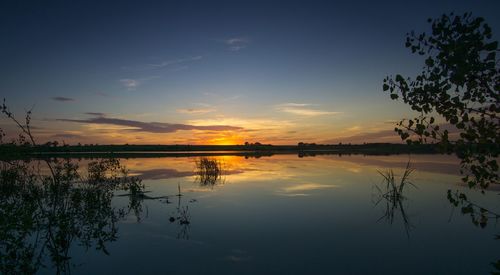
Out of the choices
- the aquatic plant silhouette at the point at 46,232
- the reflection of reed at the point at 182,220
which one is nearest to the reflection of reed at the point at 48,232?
the aquatic plant silhouette at the point at 46,232

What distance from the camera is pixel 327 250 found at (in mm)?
12570

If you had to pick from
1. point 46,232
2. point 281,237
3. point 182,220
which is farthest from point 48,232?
point 281,237

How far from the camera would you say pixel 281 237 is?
1414cm

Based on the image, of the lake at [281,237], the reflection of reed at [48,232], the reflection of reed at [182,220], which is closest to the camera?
the reflection of reed at [48,232]

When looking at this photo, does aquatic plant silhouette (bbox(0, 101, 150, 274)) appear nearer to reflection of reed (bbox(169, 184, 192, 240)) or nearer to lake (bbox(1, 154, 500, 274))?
lake (bbox(1, 154, 500, 274))

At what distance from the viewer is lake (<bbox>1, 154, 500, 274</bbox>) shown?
1107cm

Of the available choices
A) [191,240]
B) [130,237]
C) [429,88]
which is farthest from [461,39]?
[130,237]

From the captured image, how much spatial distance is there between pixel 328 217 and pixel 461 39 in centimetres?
1392

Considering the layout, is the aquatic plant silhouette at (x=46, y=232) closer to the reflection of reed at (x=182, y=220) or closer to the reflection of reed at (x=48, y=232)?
the reflection of reed at (x=48, y=232)

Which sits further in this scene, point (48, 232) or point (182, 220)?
point (182, 220)

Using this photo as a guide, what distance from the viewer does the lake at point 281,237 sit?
1107 cm

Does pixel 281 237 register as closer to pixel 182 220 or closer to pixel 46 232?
pixel 182 220

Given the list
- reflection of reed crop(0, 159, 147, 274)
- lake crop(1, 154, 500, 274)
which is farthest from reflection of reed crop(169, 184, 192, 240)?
reflection of reed crop(0, 159, 147, 274)

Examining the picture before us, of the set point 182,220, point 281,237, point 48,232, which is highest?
point 48,232
